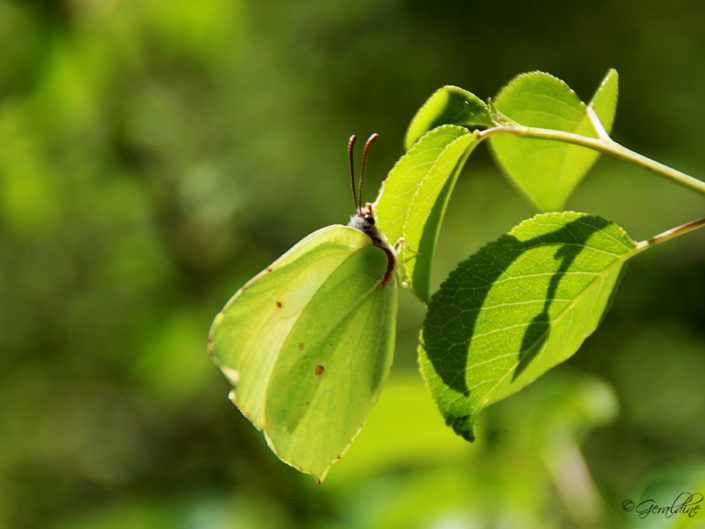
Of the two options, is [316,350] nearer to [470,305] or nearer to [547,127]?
[470,305]

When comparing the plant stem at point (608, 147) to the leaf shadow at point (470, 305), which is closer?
the plant stem at point (608, 147)

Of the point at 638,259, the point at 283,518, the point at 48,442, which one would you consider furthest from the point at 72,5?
the point at 638,259

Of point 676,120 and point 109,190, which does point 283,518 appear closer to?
point 109,190

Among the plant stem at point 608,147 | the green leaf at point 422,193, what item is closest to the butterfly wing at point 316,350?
the green leaf at point 422,193

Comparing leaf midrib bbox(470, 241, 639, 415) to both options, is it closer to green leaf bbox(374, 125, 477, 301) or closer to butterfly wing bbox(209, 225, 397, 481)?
green leaf bbox(374, 125, 477, 301)

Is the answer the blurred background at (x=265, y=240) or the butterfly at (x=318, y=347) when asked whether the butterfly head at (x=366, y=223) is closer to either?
the butterfly at (x=318, y=347)

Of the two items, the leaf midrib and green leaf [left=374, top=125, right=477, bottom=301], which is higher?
green leaf [left=374, top=125, right=477, bottom=301]

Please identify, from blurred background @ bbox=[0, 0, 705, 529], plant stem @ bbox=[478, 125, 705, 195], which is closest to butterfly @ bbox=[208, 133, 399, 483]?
plant stem @ bbox=[478, 125, 705, 195]
